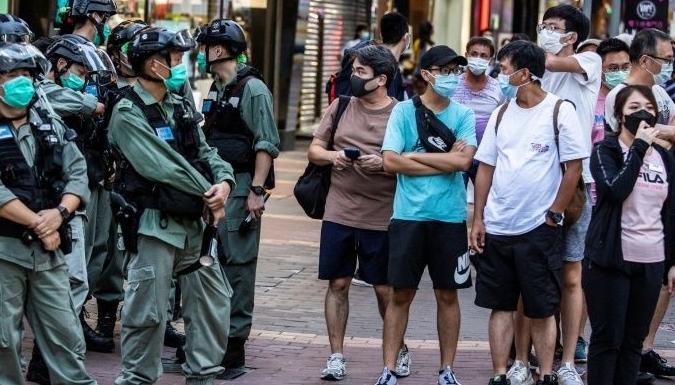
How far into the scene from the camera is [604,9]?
35406mm

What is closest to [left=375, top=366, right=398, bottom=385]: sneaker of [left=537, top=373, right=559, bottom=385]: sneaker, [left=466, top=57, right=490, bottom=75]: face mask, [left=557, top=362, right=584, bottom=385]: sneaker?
[left=537, top=373, right=559, bottom=385]: sneaker

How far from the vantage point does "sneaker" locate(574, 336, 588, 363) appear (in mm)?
8500

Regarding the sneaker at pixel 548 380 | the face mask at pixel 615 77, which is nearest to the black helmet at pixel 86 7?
the face mask at pixel 615 77

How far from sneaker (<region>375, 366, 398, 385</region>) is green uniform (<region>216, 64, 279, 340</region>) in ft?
2.90

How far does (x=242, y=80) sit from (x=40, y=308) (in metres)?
2.17

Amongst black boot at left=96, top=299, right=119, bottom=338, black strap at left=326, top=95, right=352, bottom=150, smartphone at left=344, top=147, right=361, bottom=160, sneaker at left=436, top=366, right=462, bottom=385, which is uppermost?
black strap at left=326, top=95, right=352, bottom=150

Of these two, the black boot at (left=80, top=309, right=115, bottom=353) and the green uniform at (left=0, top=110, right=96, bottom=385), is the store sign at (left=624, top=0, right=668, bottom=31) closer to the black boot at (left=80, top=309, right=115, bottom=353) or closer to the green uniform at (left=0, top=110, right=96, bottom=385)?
the black boot at (left=80, top=309, right=115, bottom=353)

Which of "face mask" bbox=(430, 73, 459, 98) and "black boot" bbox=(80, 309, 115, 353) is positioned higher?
"face mask" bbox=(430, 73, 459, 98)

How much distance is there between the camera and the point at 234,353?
7.96 m

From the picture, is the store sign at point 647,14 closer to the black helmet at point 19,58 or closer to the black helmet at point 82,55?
the black helmet at point 82,55

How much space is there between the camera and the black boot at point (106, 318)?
8.59 m

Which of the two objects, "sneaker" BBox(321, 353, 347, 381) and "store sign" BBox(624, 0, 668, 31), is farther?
"store sign" BBox(624, 0, 668, 31)

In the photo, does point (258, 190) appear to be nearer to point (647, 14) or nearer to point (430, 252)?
point (430, 252)

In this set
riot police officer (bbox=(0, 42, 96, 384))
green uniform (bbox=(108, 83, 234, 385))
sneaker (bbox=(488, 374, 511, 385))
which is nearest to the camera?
riot police officer (bbox=(0, 42, 96, 384))
